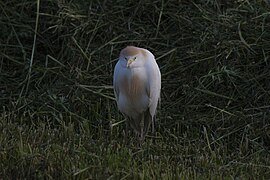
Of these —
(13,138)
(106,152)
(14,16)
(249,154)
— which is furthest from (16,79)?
(249,154)

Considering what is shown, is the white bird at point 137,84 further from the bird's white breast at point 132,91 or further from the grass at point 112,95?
the grass at point 112,95

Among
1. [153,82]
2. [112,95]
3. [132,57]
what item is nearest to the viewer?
[132,57]

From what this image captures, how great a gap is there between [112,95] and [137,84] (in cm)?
66

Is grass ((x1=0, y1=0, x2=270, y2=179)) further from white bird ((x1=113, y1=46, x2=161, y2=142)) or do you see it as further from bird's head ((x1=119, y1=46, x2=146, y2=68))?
bird's head ((x1=119, y1=46, x2=146, y2=68))

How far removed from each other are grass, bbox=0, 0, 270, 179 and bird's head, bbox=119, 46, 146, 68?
1.55 feet

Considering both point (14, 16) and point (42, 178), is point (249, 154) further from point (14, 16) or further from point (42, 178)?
point (14, 16)

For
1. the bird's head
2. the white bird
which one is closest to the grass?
the white bird

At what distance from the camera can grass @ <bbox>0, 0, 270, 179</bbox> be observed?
4.41 m

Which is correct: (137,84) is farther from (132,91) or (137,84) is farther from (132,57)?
(132,57)

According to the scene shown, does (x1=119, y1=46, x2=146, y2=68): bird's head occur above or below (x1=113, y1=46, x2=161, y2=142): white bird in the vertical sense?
above

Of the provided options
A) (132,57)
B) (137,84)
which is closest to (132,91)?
(137,84)

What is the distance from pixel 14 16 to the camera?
20.4ft

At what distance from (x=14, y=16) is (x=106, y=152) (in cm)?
207

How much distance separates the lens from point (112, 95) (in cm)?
546
